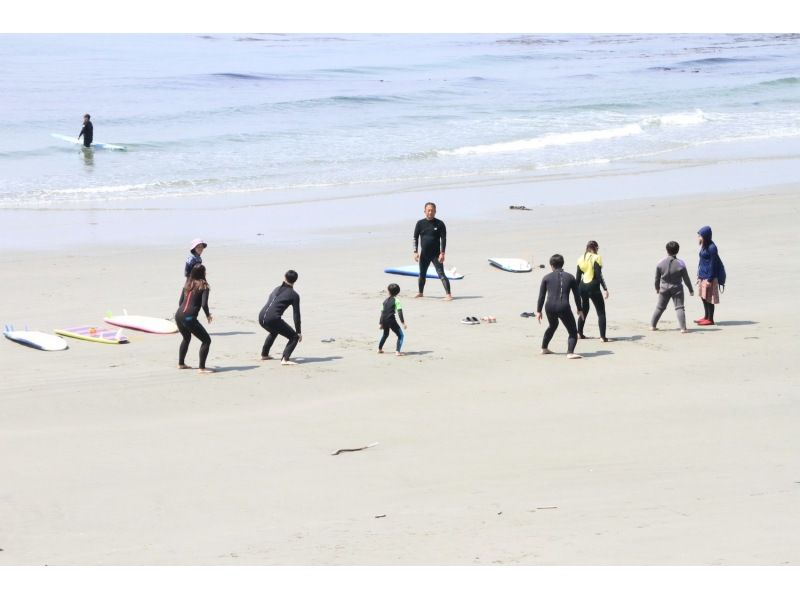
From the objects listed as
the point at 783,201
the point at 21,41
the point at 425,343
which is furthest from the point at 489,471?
the point at 21,41

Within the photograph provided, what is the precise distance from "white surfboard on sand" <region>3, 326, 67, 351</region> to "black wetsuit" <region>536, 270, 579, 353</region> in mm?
5840

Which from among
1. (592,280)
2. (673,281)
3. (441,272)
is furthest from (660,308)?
(441,272)

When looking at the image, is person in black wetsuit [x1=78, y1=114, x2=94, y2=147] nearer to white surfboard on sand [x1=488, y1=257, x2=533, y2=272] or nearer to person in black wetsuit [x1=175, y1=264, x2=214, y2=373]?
white surfboard on sand [x1=488, y1=257, x2=533, y2=272]

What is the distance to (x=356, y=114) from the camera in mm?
45688

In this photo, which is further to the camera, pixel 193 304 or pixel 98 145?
pixel 98 145

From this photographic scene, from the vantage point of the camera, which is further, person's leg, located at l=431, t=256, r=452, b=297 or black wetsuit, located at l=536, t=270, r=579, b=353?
person's leg, located at l=431, t=256, r=452, b=297

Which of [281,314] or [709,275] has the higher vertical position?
[709,275]

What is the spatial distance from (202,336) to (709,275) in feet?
21.3

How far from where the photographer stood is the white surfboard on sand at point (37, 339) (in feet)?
44.4

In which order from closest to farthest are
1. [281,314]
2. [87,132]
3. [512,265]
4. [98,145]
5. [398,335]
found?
1. [281,314]
2. [398,335]
3. [512,265]
4. [87,132]
5. [98,145]

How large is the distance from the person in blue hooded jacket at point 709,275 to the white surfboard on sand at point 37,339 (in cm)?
808

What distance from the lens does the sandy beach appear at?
7738mm

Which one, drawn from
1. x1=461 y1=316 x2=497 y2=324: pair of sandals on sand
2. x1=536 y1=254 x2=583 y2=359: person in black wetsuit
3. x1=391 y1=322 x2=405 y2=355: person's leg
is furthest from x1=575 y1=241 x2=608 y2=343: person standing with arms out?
x1=391 y1=322 x2=405 y2=355: person's leg

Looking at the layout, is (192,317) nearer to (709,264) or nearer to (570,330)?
(570,330)
